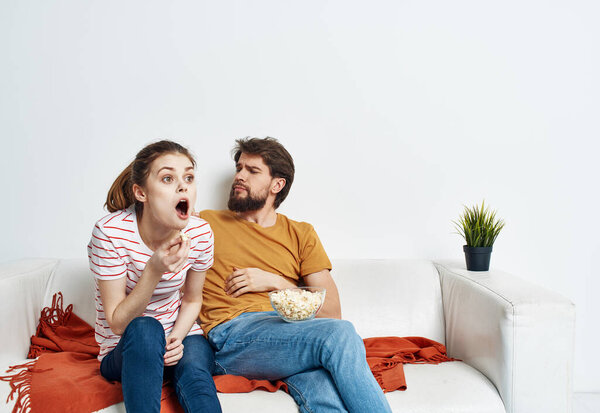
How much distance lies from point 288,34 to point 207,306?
1370 millimetres

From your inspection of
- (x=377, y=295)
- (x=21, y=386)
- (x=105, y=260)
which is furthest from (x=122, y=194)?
(x=377, y=295)

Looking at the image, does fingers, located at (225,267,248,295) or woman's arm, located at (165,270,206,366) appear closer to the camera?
woman's arm, located at (165,270,206,366)

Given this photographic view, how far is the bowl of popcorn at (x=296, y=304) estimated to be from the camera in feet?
5.73

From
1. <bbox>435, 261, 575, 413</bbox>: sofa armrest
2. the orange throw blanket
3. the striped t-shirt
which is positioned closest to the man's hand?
the striped t-shirt

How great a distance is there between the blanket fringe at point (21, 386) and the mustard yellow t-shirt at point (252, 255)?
609mm

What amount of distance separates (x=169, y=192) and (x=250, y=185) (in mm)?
596

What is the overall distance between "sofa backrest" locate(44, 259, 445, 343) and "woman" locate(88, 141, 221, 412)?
0.56 meters

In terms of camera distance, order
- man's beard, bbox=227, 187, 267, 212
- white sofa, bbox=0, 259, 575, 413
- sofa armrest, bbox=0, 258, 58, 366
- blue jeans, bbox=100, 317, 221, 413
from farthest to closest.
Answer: man's beard, bbox=227, 187, 267, 212 < sofa armrest, bbox=0, 258, 58, 366 < white sofa, bbox=0, 259, 575, 413 < blue jeans, bbox=100, 317, 221, 413

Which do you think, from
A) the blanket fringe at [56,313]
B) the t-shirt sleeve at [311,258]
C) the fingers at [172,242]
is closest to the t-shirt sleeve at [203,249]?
the fingers at [172,242]

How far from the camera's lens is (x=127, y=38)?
2.43 metres

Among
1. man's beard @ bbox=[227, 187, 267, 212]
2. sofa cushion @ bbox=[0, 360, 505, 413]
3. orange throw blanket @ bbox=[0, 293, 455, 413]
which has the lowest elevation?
sofa cushion @ bbox=[0, 360, 505, 413]

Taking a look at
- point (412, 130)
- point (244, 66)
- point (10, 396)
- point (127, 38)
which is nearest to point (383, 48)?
point (412, 130)

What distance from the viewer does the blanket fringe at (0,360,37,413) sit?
4.82 ft

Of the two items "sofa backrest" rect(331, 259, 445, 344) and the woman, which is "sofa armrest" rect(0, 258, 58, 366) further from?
"sofa backrest" rect(331, 259, 445, 344)
